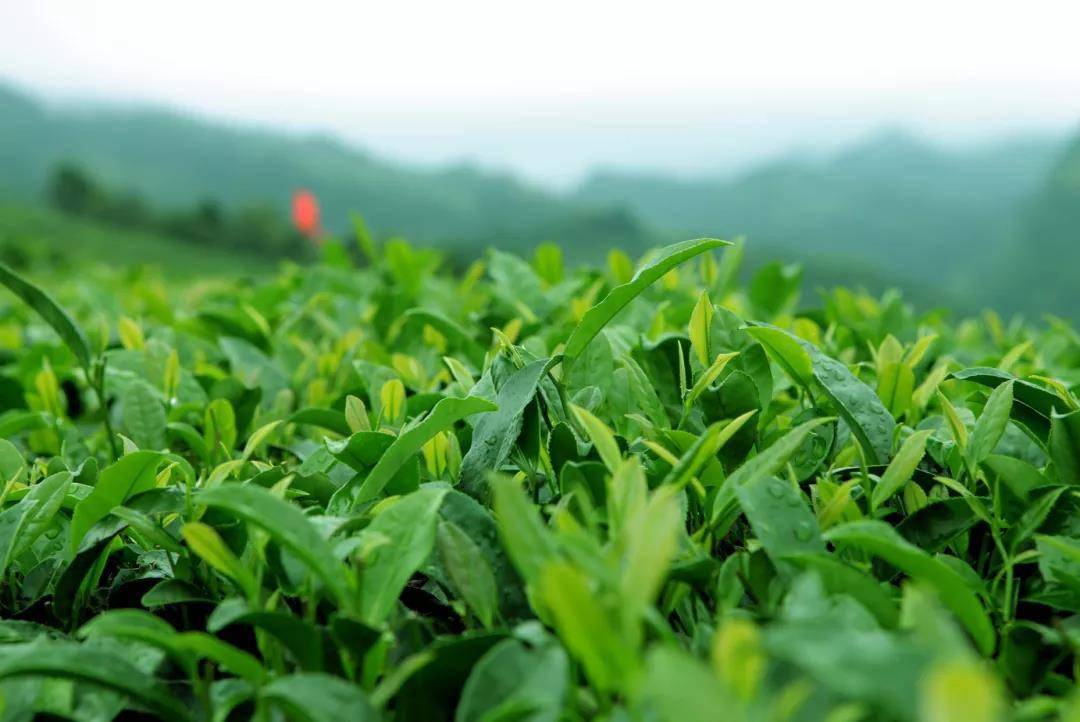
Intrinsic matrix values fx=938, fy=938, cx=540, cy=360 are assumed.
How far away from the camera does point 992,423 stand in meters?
0.88

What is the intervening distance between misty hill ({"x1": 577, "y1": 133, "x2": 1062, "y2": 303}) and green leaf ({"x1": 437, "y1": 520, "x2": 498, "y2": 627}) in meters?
51.3

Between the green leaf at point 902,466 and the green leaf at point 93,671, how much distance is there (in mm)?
619

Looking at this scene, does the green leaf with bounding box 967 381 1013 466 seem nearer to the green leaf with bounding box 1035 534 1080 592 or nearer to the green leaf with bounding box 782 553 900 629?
the green leaf with bounding box 1035 534 1080 592

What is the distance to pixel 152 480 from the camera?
2.98ft

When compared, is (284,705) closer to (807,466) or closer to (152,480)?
(152,480)

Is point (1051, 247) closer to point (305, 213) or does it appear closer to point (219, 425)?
point (305, 213)

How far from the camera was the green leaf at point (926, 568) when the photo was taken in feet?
2.27

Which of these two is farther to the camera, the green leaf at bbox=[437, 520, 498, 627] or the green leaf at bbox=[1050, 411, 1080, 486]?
the green leaf at bbox=[1050, 411, 1080, 486]

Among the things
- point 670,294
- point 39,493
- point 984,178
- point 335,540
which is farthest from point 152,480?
point 984,178

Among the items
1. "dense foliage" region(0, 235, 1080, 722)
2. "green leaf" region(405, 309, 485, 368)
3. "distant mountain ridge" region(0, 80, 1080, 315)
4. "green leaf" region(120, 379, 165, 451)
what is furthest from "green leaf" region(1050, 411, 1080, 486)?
"distant mountain ridge" region(0, 80, 1080, 315)

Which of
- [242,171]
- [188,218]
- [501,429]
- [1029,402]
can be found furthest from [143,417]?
[242,171]

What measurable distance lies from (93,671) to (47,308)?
57 cm

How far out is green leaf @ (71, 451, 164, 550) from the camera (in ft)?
2.83

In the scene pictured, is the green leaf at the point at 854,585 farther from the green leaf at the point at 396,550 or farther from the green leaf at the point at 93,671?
the green leaf at the point at 93,671
